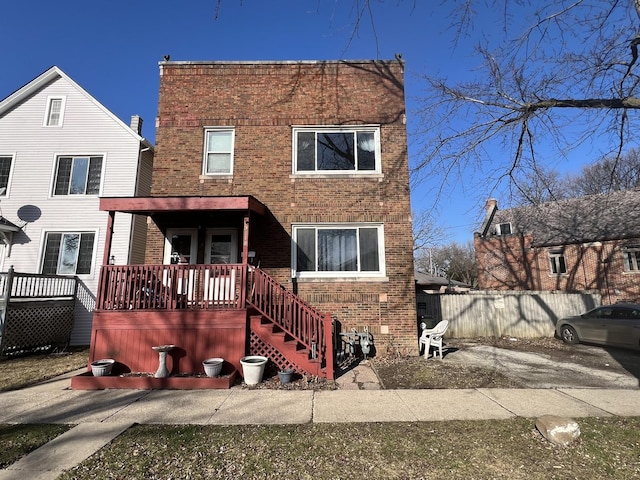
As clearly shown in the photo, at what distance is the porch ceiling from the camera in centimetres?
804

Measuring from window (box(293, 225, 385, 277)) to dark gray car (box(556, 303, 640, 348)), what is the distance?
7739mm

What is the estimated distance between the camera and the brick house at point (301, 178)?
9.46 meters

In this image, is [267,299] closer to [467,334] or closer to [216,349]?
[216,349]

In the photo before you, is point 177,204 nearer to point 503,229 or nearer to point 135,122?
point 135,122

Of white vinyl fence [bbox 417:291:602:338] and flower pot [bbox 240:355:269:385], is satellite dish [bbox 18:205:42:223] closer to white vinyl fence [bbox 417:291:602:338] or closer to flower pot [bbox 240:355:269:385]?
flower pot [bbox 240:355:269:385]

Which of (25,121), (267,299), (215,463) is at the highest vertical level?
(25,121)

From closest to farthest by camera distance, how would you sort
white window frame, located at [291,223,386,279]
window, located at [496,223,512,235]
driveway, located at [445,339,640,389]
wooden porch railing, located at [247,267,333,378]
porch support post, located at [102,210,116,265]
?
driveway, located at [445,339,640,389] < wooden porch railing, located at [247,267,333,378] < porch support post, located at [102,210,116,265] < white window frame, located at [291,223,386,279] < window, located at [496,223,512,235]

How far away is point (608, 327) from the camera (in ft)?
35.6

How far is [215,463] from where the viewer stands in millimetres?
3730

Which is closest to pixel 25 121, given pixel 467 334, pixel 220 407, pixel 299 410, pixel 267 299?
pixel 267 299

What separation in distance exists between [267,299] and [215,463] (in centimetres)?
451

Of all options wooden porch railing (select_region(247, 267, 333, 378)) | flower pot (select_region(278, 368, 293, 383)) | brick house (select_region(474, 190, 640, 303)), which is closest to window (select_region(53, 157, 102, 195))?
wooden porch railing (select_region(247, 267, 333, 378))

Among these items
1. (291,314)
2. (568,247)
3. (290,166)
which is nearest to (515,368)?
(291,314)

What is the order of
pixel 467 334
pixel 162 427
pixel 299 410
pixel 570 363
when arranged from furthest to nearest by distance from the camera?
pixel 467 334
pixel 570 363
pixel 299 410
pixel 162 427
